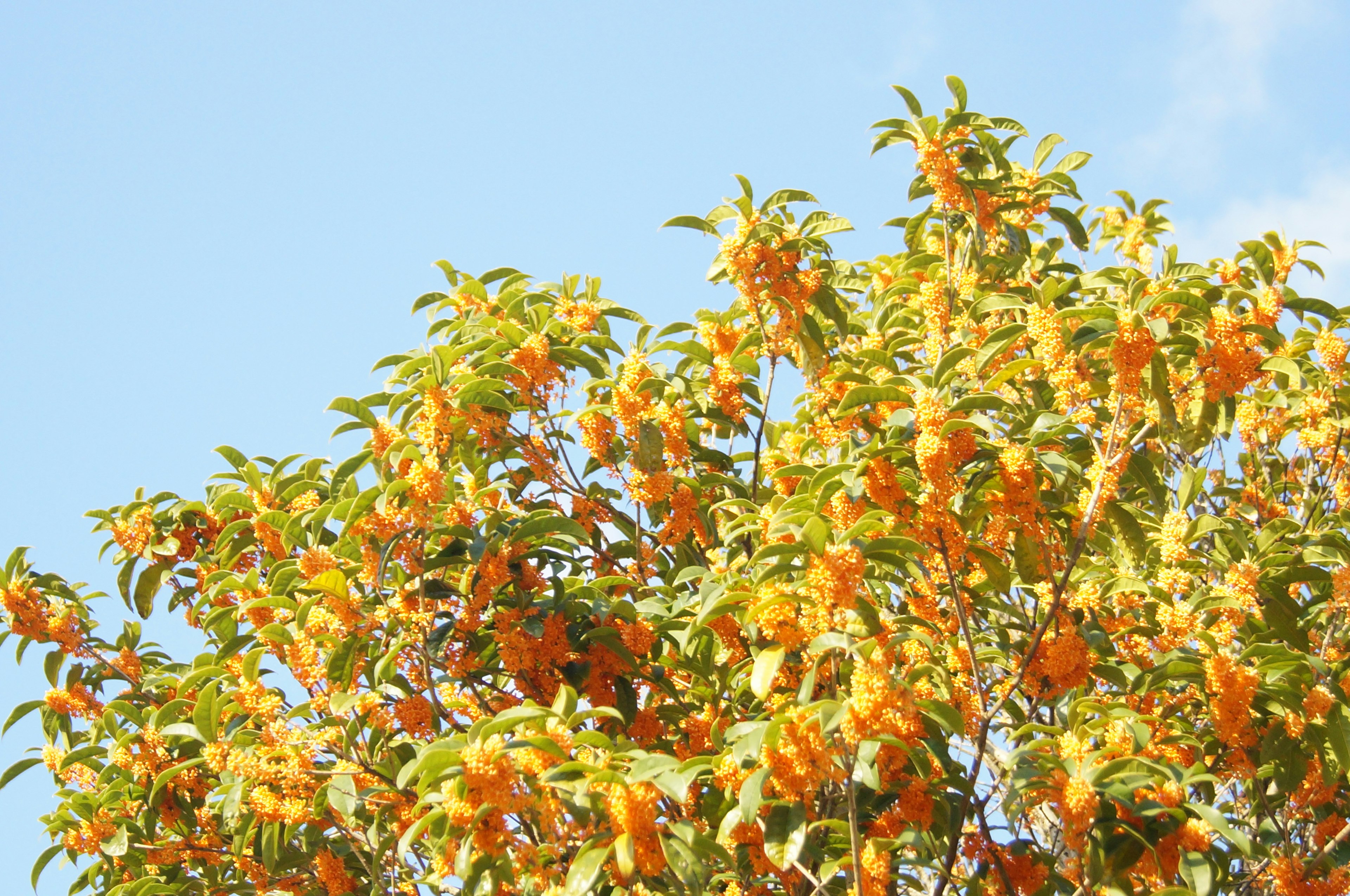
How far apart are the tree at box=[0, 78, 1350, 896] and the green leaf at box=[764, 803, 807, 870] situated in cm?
1

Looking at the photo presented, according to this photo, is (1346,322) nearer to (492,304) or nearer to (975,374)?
(975,374)

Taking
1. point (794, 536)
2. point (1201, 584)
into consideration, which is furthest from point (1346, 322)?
point (794, 536)

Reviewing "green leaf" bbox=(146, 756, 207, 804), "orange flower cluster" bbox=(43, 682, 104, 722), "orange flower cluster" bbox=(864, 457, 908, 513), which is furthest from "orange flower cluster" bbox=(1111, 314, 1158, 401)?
"orange flower cluster" bbox=(43, 682, 104, 722)

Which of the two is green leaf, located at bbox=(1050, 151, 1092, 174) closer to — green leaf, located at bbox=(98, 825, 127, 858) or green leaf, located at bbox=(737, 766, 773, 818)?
green leaf, located at bbox=(737, 766, 773, 818)

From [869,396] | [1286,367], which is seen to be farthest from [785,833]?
[1286,367]

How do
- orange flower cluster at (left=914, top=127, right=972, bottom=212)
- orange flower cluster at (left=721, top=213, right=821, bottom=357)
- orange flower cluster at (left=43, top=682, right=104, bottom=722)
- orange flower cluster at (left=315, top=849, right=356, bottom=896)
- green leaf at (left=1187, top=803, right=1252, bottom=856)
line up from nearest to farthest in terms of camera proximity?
green leaf at (left=1187, top=803, right=1252, bottom=856) < orange flower cluster at (left=315, top=849, right=356, bottom=896) < orange flower cluster at (left=721, top=213, right=821, bottom=357) < orange flower cluster at (left=914, top=127, right=972, bottom=212) < orange flower cluster at (left=43, top=682, right=104, bottom=722)

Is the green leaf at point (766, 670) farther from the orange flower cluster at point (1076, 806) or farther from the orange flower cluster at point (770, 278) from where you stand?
the orange flower cluster at point (770, 278)

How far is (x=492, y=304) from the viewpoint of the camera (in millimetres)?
5277

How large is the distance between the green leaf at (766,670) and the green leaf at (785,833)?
414 mm

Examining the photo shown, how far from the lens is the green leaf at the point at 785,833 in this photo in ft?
11.6

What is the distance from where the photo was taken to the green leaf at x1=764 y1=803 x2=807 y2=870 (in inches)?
140

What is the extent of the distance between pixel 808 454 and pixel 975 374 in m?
1.12

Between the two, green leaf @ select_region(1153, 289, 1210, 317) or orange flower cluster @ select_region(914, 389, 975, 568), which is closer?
orange flower cluster @ select_region(914, 389, 975, 568)

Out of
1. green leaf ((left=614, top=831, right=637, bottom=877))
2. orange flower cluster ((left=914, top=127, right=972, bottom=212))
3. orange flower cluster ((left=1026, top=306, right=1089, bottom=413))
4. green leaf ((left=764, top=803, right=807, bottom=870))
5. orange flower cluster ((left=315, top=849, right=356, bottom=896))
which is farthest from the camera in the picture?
orange flower cluster ((left=914, top=127, right=972, bottom=212))
